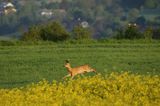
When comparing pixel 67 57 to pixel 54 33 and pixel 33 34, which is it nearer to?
pixel 54 33

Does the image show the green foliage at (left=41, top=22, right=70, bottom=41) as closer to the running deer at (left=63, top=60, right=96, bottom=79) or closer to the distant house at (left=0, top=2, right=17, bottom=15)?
the running deer at (left=63, top=60, right=96, bottom=79)

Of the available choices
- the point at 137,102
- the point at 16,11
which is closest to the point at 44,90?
the point at 137,102

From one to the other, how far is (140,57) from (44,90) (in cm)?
1006

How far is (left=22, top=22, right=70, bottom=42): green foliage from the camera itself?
3494 centimetres

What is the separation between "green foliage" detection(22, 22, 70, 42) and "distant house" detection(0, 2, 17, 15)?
5115cm

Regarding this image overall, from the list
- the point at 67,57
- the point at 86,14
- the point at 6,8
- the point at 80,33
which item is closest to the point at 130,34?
the point at 80,33

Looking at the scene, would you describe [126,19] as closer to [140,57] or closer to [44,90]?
[140,57]

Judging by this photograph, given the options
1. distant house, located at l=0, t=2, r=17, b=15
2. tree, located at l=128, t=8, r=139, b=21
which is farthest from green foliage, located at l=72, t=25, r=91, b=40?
distant house, located at l=0, t=2, r=17, b=15

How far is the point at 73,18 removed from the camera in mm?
90438

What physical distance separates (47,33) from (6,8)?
5630cm

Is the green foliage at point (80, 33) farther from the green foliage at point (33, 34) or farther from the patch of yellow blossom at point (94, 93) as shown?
the patch of yellow blossom at point (94, 93)

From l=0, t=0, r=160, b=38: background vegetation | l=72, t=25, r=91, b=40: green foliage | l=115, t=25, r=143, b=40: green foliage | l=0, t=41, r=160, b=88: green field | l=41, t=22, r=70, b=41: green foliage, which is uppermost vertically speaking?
l=0, t=41, r=160, b=88: green field

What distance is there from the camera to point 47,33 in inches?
1414

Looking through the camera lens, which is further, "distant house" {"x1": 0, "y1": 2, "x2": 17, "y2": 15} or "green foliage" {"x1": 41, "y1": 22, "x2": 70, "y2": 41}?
"distant house" {"x1": 0, "y1": 2, "x2": 17, "y2": 15}
